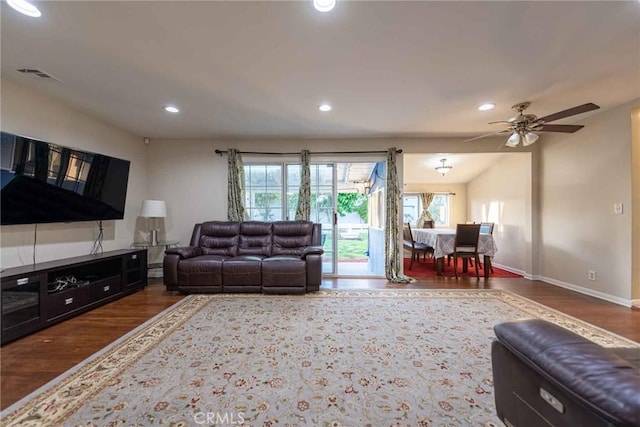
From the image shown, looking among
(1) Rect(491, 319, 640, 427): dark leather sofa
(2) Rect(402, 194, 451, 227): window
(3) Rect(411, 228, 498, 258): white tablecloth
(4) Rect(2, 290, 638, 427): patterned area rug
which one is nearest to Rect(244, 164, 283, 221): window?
(4) Rect(2, 290, 638, 427): patterned area rug

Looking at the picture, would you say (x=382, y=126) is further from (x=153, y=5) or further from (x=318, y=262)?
(x=153, y=5)

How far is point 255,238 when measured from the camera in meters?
4.35

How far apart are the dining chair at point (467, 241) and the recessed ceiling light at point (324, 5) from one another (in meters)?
4.14

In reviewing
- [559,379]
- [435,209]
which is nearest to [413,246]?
[435,209]

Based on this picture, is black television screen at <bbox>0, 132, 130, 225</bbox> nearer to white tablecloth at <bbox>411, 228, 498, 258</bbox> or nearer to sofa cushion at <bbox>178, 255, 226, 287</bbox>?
sofa cushion at <bbox>178, 255, 226, 287</bbox>

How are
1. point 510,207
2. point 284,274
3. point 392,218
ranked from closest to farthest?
point 284,274 → point 392,218 → point 510,207

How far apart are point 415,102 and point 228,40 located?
85.0 inches

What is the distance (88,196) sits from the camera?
3.36m

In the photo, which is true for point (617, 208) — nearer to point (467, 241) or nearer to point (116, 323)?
point (467, 241)

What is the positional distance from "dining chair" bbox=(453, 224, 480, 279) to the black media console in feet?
16.9

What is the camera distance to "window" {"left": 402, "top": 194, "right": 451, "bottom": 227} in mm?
7336

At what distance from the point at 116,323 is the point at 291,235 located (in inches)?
95.6

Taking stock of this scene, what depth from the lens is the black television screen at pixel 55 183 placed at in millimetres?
2531

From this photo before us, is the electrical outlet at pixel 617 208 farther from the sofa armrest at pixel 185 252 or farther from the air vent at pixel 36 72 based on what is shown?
the air vent at pixel 36 72
